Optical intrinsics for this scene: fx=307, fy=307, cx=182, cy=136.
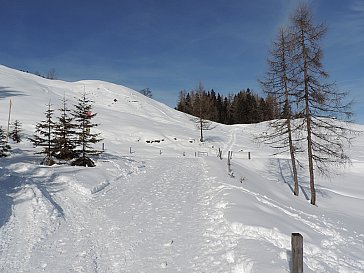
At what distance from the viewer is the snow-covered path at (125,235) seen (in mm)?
6148

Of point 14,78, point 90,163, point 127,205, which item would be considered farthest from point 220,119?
point 127,205

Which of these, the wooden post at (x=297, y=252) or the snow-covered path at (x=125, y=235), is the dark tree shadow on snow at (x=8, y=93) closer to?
the snow-covered path at (x=125, y=235)

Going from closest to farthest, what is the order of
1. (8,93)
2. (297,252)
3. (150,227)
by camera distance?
1. (297,252)
2. (150,227)
3. (8,93)

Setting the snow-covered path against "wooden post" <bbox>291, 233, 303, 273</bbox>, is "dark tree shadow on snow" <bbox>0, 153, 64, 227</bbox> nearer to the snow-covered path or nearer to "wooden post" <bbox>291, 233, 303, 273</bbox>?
the snow-covered path

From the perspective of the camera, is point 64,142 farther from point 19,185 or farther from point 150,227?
point 150,227

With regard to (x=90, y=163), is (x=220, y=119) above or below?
above

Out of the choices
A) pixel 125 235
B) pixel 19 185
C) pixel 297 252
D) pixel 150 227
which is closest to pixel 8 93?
pixel 19 185

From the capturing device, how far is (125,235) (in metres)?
7.80

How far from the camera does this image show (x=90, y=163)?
2008 centimetres

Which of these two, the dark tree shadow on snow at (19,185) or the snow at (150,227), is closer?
the snow at (150,227)

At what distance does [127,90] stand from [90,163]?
77.7 m

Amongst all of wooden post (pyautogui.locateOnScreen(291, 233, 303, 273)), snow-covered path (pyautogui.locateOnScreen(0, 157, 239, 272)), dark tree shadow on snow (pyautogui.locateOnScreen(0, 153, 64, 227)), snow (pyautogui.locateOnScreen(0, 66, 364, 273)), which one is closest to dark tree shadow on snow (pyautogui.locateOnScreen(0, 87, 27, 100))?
snow (pyautogui.locateOnScreen(0, 66, 364, 273))

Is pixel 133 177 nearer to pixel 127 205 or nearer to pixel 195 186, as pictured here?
pixel 195 186

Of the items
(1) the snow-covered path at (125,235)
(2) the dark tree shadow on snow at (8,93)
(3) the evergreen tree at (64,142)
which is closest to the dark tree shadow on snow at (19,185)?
(1) the snow-covered path at (125,235)
